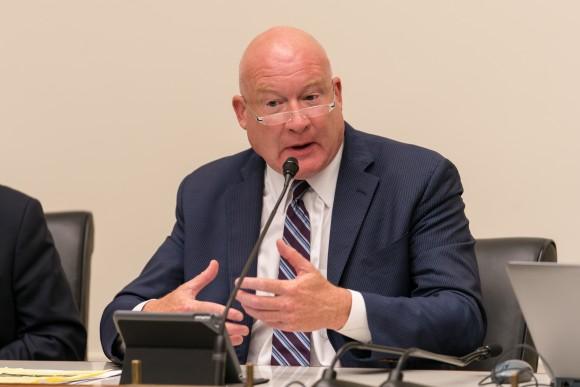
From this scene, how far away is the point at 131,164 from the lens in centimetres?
428

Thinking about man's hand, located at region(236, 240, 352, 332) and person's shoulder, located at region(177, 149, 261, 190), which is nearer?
man's hand, located at region(236, 240, 352, 332)

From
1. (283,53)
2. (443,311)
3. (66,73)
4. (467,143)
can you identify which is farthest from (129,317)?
(66,73)

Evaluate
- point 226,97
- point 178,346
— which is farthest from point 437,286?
point 226,97

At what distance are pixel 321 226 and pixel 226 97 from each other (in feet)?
4.42

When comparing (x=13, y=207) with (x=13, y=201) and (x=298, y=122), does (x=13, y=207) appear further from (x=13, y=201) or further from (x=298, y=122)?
(x=298, y=122)

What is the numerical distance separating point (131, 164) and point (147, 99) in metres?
0.27

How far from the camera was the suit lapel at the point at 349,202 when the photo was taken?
285cm

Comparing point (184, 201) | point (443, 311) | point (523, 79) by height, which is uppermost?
point (523, 79)

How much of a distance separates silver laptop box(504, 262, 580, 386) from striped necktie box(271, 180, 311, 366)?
2.95 feet

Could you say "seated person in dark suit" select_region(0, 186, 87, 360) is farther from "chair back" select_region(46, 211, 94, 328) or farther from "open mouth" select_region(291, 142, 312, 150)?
"open mouth" select_region(291, 142, 312, 150)

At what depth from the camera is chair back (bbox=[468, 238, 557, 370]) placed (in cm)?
280


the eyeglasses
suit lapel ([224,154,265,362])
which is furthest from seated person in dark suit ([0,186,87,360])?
the eyeglasses

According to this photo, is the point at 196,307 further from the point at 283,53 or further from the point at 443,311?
the point at 283,53

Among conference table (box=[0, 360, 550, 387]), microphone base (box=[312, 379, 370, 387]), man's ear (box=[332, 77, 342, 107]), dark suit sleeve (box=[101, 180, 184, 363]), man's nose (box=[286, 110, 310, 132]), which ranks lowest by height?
conference table (box=[0, 360, 550, 387])
